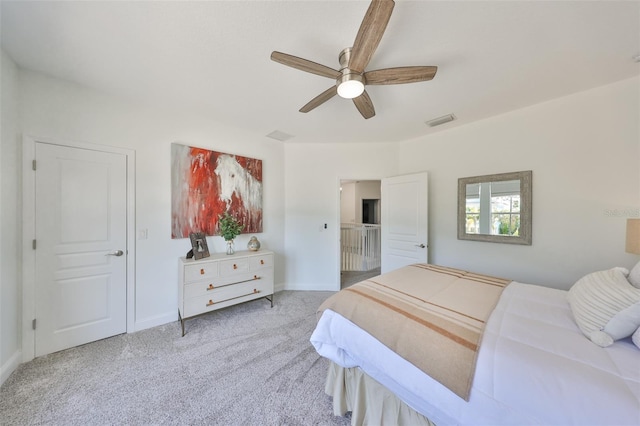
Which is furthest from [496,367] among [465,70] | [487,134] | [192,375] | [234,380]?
[487,134]

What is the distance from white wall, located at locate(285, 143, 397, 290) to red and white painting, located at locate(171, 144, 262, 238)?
658mm

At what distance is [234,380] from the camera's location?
5.71 feet

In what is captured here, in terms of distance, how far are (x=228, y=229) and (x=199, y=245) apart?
0.38 m

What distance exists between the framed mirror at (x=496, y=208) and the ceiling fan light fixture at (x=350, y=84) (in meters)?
2.31

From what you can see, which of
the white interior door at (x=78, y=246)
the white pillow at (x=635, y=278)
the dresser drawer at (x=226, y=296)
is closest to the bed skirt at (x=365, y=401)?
the white pillow at (x=635, y=278)

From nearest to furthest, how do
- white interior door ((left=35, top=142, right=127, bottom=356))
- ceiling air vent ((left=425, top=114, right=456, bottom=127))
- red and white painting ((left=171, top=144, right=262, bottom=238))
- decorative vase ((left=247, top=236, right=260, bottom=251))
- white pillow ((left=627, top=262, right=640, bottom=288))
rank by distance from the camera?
white pillow ((left=627, top=262, right=640, bottom=288)), white interior door ((left=35, top=142, right=127, bottom=356)), red and white painting ((left=171, top=144, right=262, bottom=238)), ceiling air vent ((left=425, top=114, right=456, bottom=127)), decorative vase ((left=247, top=236, right=260, bottom=251))

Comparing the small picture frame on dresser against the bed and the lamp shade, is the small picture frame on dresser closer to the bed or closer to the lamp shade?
the bed

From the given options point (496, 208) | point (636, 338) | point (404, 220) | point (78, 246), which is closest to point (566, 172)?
point (496, 208)

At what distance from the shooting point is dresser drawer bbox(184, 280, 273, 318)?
244cm

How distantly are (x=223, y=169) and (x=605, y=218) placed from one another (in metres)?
4.31

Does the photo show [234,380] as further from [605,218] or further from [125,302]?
[605,218]

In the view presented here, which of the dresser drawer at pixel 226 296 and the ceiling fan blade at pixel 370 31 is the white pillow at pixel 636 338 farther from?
the dresser drawer at pixel 226 296

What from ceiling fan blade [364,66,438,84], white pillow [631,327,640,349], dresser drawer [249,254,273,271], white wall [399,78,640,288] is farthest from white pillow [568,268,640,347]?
dresser drawer [249,254,273,271]

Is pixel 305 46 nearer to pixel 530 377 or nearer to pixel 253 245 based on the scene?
pixel 530 377
